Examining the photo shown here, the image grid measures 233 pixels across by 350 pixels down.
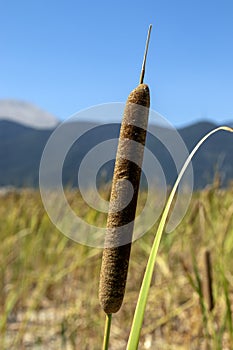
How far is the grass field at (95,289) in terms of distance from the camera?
199 centimetres

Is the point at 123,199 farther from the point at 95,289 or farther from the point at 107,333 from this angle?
the point at 95,289

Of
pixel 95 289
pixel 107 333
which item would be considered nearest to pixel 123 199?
pixel 107 333

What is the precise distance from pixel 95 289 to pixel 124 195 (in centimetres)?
198

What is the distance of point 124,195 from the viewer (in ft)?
1.81

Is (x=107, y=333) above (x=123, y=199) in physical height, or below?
below

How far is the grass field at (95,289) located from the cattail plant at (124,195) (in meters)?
1.22

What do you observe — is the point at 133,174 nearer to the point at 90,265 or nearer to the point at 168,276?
the point at 168,276

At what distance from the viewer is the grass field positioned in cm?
199

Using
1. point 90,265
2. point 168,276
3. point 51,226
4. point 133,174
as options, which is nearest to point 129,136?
point 133,174

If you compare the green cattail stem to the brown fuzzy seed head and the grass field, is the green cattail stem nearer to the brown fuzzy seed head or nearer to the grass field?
the brown fuzzy seed head

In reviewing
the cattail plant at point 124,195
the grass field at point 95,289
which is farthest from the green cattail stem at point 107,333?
the grass field at point 95,289

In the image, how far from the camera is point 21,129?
128m

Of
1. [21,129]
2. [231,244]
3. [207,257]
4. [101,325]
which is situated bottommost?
[101,325]

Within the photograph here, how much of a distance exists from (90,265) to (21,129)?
420ft
